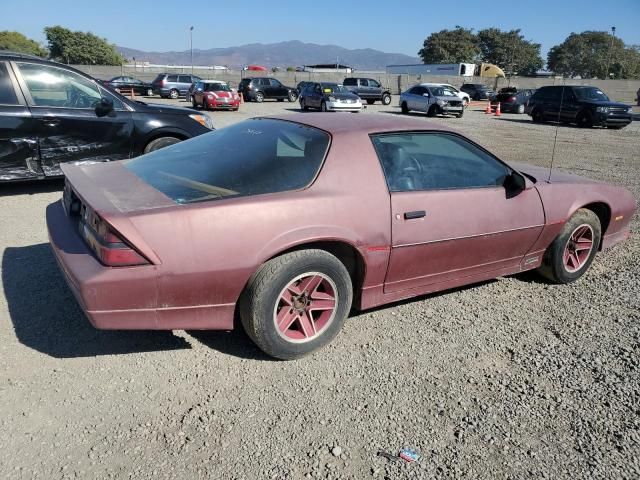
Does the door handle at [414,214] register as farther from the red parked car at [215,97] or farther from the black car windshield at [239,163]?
the red parked car at [215,97]

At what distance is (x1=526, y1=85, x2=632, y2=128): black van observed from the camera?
776 inches

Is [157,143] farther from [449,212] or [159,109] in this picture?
[449,212]

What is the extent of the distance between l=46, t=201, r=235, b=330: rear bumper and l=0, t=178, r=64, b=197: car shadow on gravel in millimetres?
4451

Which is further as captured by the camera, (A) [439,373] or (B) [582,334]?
(B) [582,334]

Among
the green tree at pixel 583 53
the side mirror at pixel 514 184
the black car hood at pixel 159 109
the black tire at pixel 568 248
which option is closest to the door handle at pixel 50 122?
the black car hood at pixel 159 109

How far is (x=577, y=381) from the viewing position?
2953 mm

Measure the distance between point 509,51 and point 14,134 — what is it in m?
122

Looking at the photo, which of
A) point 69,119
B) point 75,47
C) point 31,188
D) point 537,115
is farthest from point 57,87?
point 75,47

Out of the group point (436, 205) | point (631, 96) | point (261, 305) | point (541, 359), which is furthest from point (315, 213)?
point (631, 96)

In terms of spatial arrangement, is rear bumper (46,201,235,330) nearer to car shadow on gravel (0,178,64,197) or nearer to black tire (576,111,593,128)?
car shadow on gravel (0,178,64,197)

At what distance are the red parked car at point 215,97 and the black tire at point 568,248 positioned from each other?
69.9 ft

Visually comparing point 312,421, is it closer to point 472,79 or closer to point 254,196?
point 254,196

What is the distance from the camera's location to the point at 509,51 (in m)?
112

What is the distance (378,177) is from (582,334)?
1775 mm
